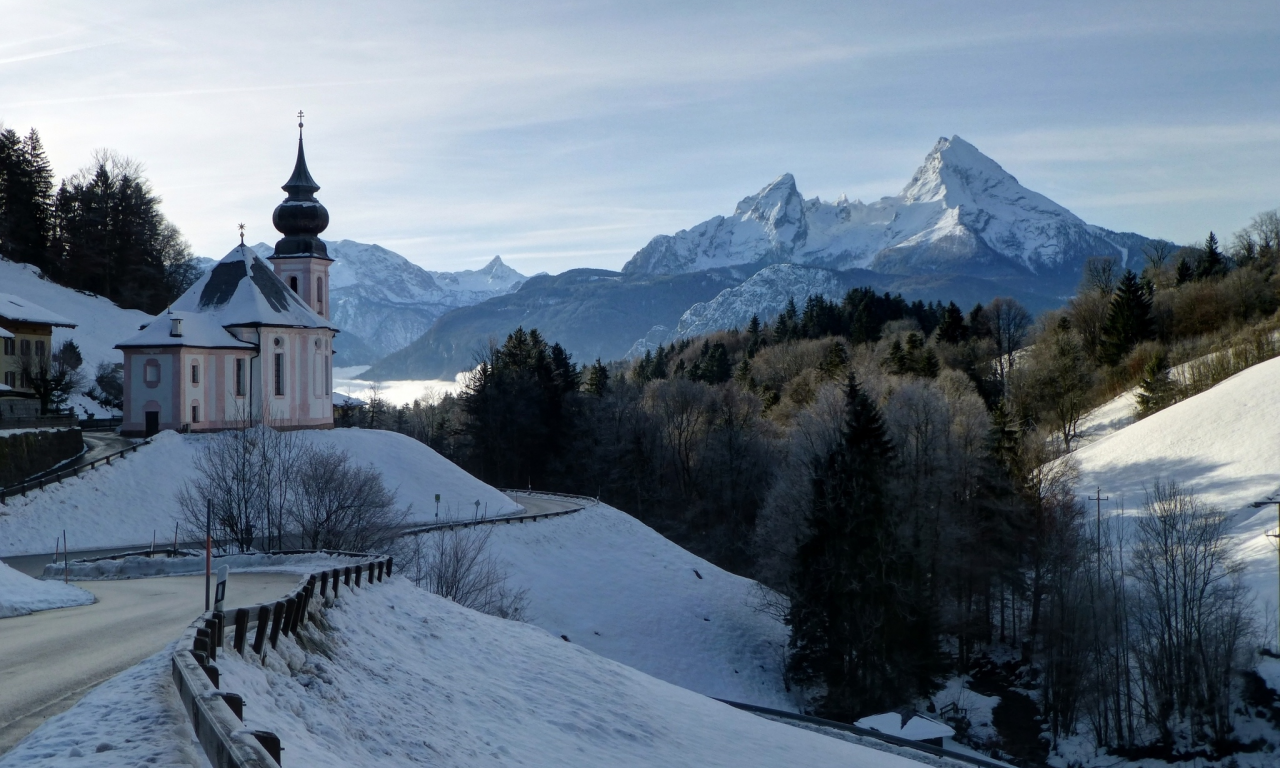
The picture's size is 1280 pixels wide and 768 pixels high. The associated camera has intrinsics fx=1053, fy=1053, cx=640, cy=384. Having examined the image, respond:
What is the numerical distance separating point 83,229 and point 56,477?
2249 inches

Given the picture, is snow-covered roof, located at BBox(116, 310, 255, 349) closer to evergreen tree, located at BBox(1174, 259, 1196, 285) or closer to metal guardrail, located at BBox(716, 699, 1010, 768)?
metal guardrail, located at BBox(716, 699, 1010, 768)

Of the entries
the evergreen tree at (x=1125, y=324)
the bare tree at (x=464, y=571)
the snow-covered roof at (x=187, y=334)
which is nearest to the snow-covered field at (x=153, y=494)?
the snow-covered roof at (x=187, y=334)

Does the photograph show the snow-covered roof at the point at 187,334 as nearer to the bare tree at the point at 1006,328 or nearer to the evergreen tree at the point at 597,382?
the evergreen tree at the point at 597,382

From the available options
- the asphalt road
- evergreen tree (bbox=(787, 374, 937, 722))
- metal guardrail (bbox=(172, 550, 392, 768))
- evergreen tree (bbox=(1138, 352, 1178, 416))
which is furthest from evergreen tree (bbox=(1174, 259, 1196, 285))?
metal guardrail (bbox=(172, 550, 392, 768))

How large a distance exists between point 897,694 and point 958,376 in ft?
115

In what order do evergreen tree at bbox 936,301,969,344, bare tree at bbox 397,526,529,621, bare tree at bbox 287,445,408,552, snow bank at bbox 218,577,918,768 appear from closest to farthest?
snow bank at bbox 218,577,918,768
bare tree at bbox 287,445,408,552
bare tree at bbox 397,526,529,621
evergreen tree at bbox 936,301,969,344

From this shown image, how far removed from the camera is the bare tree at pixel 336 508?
3766cm

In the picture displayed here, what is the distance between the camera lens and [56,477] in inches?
1676

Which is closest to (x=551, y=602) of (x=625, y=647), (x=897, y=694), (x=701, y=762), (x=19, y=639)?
(x=625, y=647)

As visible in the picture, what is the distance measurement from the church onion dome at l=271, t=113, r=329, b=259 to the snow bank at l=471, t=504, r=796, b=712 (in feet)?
86.4

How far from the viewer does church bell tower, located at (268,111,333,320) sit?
65.4m

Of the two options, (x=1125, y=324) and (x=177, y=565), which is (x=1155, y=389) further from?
(x=177, y=565)

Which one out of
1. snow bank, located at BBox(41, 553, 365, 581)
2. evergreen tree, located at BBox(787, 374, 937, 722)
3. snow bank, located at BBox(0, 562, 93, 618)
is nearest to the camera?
snow bank, located at BBox(0, 562, 93, 618)

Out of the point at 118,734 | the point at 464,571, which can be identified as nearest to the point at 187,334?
the point at 464,571
